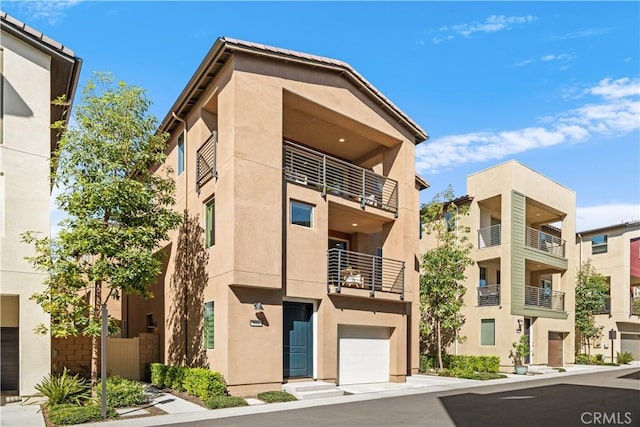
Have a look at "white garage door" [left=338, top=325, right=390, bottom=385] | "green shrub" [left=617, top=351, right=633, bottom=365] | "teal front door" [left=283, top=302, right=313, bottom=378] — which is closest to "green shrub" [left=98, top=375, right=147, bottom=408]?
"teal front door" [left=283, top=302, right=313, bottom=378]

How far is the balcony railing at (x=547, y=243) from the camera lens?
3069 cm

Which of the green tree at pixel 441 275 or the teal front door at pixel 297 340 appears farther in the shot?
the green tree at pixel 441 275

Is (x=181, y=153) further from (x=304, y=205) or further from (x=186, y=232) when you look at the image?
(x=304, y=205)

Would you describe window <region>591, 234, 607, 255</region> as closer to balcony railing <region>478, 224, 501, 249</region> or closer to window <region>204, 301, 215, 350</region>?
balcony railing <region>478, 224, 501, 249</region>

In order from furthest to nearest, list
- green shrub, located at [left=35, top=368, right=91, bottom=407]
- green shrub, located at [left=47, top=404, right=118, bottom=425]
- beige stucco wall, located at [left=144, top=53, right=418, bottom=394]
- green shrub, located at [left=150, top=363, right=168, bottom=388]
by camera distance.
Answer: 1. green shrub, located at [left=150, top=363, right=168, bottom=388]
2. beige stucco wall, located at [left=144, top=53, right=418, bottom=394]
3. green shrub, located at [left=35, top=368, right=91, bottom=407]
4. green shrub, located at [left=47, top=404, right=118, bottom=425]

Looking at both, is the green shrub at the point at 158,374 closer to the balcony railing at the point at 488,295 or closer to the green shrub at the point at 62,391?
the green shrub at the point at 62,391

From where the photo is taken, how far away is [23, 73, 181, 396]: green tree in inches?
494

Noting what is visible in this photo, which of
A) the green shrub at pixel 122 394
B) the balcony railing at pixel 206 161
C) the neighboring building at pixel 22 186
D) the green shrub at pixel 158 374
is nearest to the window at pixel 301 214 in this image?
the balcony railing at pixel 206 161

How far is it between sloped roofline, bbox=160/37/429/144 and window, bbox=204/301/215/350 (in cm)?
733

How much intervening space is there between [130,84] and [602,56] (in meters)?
13.8

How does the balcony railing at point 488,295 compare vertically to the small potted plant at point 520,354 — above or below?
above

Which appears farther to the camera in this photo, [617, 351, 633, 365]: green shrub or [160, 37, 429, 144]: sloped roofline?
[617, 351, 633, 365]: green shrub

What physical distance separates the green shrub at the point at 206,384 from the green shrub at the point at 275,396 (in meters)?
1.08

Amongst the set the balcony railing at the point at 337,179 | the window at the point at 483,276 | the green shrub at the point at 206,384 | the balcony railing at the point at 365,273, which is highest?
the balcony railing at the point at 337,179
